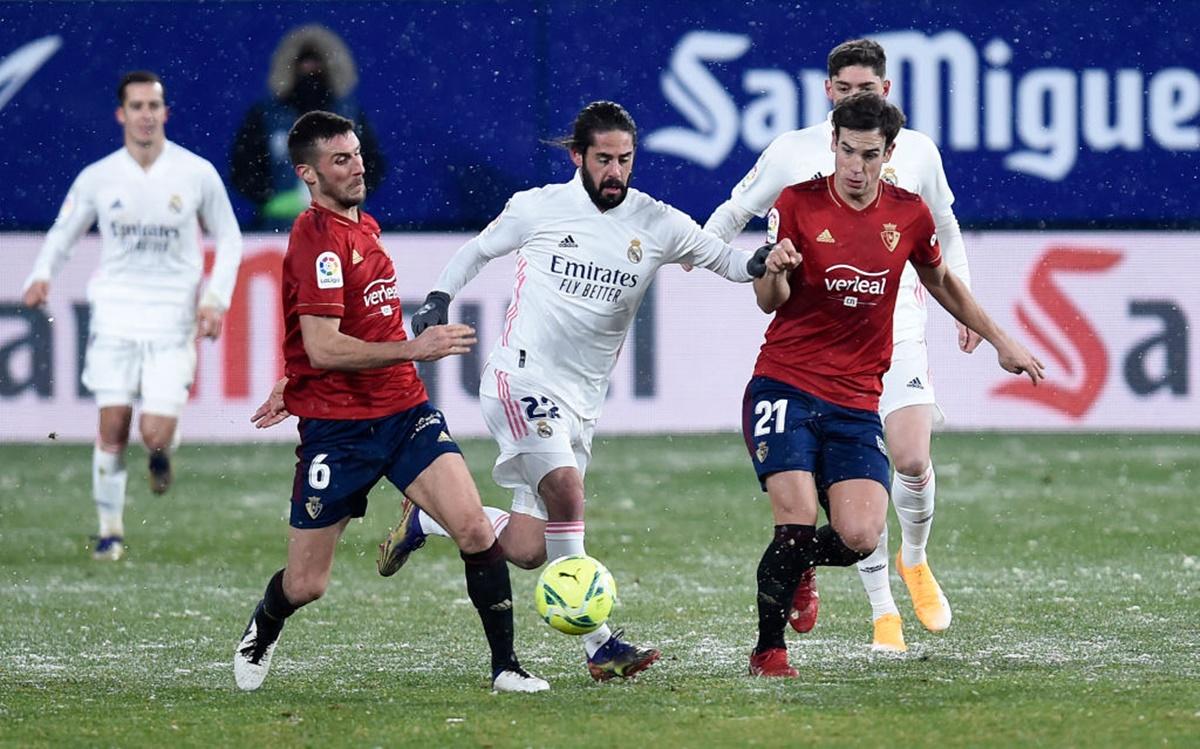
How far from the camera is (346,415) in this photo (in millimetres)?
6918

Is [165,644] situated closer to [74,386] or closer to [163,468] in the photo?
[163,468]

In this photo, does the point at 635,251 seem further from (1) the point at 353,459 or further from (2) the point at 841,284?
(1) the point at 353,459

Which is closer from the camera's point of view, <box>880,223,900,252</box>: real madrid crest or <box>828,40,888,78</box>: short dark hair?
<box>880,223,900,252</box>: real madrid crest

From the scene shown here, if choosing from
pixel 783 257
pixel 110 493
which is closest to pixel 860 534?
pixel 783 257

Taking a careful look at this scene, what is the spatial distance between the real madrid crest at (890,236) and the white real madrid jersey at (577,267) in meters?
0.52

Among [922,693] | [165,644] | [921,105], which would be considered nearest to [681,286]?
[921,105]

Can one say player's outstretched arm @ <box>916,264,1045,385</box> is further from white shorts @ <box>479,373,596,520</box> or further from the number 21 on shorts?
white shorts @ <box>479,373,596,520</box>

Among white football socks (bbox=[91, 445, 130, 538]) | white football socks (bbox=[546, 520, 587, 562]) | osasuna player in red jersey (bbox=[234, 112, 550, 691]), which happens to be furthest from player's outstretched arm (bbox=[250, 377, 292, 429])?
white football socks (bbox=[91, 445, 130, 538])

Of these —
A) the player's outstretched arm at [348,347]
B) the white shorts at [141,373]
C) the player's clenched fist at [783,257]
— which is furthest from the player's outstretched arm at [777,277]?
the white shorts at [141,373]

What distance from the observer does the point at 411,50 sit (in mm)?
15805

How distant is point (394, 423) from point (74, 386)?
28.5 feet

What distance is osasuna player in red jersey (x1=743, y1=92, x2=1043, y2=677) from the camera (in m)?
6.98

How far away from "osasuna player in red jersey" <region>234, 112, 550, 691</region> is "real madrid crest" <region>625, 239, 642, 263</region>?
Answer: 35.6 inches

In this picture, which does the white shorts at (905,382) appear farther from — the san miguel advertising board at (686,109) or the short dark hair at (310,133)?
the san miguel advertising board at (686,109)
